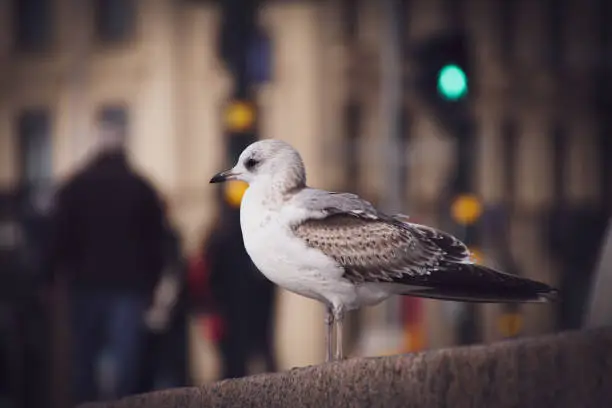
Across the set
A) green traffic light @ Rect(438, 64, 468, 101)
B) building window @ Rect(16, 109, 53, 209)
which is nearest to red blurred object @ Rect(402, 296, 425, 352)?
green traffic light @ Rect(438, 64, 468, 101)

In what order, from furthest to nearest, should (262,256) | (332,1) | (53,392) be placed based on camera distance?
(332,1) < (53,392) < (262,256)

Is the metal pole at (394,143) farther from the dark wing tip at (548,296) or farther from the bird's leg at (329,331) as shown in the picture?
the dark wing tip at (548,296)

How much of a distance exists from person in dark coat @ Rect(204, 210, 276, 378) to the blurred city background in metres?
0.02

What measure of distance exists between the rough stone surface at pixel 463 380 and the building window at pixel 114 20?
37.4 metres

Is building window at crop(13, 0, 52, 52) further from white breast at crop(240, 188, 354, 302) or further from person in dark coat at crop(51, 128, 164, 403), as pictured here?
white breast at crop(240, 188, 354, 302)

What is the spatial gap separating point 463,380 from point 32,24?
39.5 m

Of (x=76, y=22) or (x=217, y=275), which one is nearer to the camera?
(x=217, y=275)

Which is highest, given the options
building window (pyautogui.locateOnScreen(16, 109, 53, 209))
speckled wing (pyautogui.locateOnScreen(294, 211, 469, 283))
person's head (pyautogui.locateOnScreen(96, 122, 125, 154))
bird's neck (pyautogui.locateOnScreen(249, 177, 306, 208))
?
bird's neck (pyautogui.locateOnScreen(249, 177, 306, 208))

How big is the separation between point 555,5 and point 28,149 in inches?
507

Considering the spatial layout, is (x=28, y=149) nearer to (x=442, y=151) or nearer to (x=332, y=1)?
(x=332, y=1)

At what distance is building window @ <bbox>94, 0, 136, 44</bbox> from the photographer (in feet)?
138

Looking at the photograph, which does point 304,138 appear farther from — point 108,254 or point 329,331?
point 329,331

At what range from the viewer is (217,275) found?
14664mm

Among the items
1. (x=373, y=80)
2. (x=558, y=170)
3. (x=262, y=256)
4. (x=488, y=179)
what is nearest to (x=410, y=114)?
(x=373, y=80)
